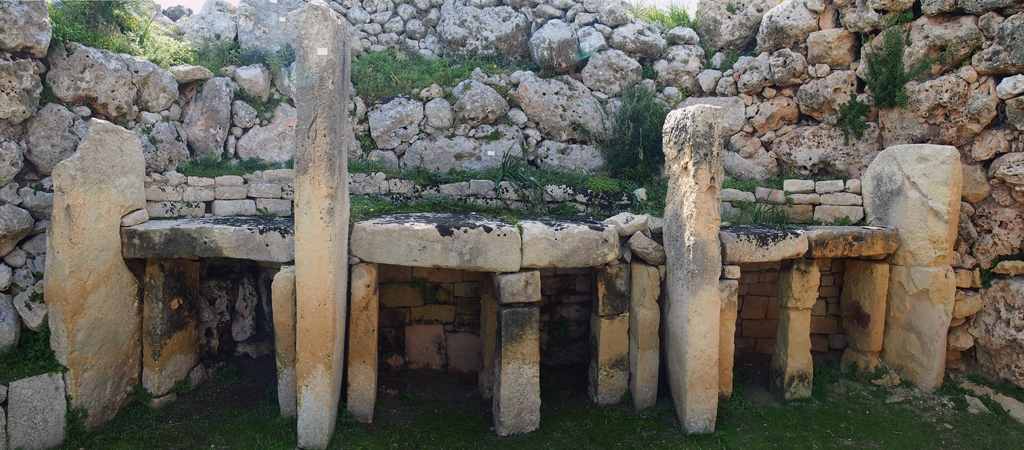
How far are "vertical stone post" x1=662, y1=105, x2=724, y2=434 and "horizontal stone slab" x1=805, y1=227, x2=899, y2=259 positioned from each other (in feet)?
4.54

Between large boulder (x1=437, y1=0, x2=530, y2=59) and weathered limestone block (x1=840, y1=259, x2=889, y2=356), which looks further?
large boulder (x1=437, y1=0, x2=530, y2=59)

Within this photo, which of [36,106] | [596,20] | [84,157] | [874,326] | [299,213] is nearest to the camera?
[299,213]

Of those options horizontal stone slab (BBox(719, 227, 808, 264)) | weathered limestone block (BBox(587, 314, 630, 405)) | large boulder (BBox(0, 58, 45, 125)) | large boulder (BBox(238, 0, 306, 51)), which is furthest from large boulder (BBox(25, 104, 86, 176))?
horizontal stone slab (BBox(719, 227, 808, 264))

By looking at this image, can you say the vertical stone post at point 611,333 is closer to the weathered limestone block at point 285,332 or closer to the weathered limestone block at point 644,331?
the weathered limestone block at point 644,331

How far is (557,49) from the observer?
28.2 feet

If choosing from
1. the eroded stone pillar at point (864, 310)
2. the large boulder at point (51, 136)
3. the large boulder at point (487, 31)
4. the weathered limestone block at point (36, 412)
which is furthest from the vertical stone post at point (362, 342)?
the eroded stone pillar at point (864, 310)

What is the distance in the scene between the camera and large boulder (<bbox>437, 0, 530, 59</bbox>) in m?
8.88

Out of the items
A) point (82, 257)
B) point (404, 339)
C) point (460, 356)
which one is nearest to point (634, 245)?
point (460, 356)

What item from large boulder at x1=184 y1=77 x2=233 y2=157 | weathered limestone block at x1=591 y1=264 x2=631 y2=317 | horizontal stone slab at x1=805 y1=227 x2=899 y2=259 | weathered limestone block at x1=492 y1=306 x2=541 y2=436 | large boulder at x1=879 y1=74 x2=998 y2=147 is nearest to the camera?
weathered limestone block at x1=492 y1=306 x2=541 y2=436

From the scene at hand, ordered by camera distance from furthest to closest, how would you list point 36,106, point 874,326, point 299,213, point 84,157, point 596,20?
point 596,20
point 874,326
point 36,106
point 84,157
point 299,213

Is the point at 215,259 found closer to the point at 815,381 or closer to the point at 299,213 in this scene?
the point at 299,213

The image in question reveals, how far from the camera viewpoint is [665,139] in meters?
5.88

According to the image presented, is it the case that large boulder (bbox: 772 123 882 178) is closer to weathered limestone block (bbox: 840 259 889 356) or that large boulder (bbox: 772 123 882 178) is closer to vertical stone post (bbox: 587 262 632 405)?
weathered limestone block (bbox: 840 259 889 356)

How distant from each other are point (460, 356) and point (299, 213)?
118 inches
